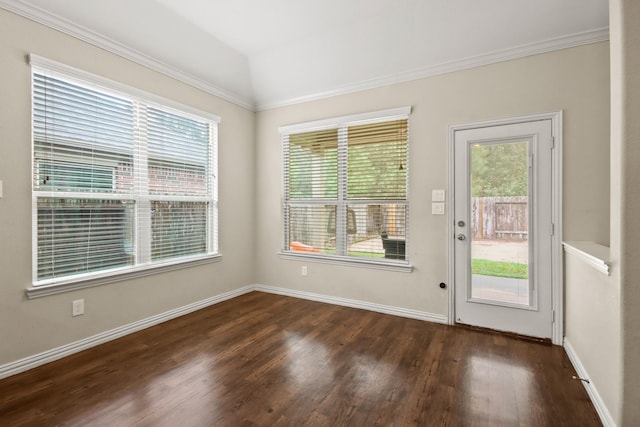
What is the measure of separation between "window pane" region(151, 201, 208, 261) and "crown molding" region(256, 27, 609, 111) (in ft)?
6.80

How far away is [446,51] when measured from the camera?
10.3ft

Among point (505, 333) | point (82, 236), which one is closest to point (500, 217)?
point (505, 333)

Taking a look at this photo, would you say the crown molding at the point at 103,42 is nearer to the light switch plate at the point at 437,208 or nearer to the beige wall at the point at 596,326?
the light switch plate at the point at 437,208

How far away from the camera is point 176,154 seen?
11.6ft

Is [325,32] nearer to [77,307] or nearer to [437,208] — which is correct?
[437,208]

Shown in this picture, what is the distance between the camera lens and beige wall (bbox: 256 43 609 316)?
8.82ft

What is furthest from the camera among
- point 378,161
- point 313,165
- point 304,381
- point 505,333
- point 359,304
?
point 313,165

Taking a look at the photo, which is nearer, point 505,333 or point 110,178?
point 110,178

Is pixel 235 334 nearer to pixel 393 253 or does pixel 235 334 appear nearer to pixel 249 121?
pixel 393 253

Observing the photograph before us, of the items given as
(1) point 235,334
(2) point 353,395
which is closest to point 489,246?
(2) point 353,395

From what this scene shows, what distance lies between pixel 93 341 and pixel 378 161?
3376mm

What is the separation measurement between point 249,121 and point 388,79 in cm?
207

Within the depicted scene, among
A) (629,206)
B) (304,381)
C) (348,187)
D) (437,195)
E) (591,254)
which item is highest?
(348,187)

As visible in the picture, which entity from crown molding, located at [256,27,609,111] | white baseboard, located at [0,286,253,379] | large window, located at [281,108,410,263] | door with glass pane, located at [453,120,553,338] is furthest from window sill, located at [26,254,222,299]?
door with glass pane, located at [453,120,553,338]
